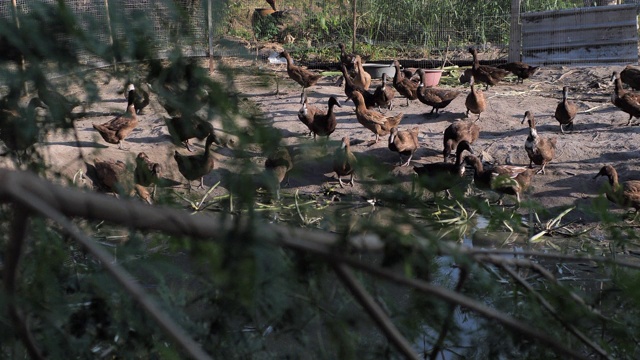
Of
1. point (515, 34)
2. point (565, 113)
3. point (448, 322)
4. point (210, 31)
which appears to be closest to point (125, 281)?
point (210, 31)

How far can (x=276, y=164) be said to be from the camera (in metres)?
1.75

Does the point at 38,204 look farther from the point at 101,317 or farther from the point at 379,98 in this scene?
the point at 379,98

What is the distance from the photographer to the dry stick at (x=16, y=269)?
4.70 feet

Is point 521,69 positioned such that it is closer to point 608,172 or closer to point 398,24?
point 398,24

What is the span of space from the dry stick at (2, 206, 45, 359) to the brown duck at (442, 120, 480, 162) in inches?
367

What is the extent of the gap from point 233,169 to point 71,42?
2.10 feet

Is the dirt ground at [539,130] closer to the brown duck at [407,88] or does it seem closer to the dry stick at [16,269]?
the brown duck at [407,88]

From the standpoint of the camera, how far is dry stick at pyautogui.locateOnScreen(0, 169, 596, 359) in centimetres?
139

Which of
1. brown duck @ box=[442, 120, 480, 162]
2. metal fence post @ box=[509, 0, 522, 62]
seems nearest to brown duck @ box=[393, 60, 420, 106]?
brown duck @ box=[442, 120, 480, 162]

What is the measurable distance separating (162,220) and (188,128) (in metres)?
0.47

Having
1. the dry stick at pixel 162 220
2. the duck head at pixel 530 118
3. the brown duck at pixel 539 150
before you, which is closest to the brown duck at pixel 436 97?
the duck head at pixel 530 118

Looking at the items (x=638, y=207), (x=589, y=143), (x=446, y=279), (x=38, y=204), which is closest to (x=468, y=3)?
(x=589, y=143)

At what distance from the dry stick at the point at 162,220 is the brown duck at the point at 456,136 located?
9166 mm

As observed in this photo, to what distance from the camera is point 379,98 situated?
12.8m
